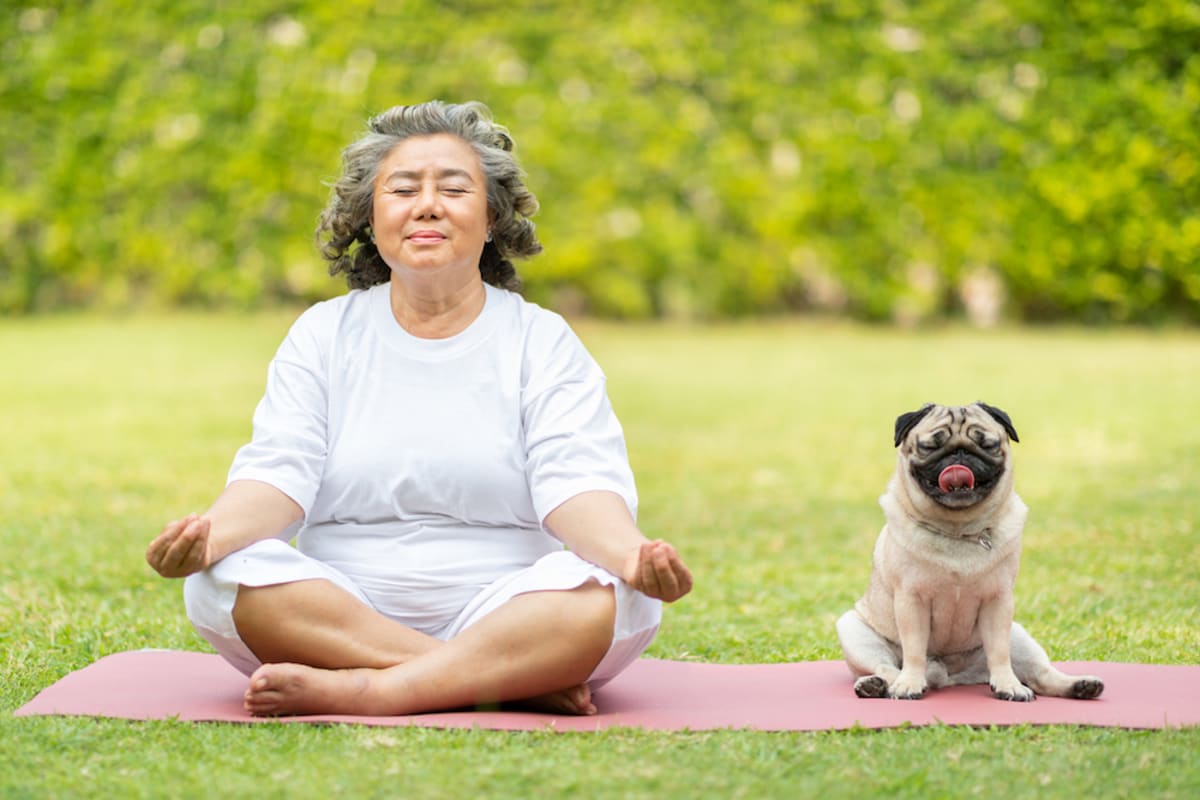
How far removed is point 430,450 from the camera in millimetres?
3469

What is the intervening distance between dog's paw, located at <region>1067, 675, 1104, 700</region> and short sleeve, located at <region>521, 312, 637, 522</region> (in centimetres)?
106

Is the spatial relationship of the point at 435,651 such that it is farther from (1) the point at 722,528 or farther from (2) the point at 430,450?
(1) the point at 722,528

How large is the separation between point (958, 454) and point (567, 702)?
1010mm

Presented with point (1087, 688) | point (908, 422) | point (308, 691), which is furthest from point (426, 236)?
point (1087, 688)

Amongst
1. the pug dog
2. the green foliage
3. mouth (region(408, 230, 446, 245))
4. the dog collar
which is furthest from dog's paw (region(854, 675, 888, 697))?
the green foliage

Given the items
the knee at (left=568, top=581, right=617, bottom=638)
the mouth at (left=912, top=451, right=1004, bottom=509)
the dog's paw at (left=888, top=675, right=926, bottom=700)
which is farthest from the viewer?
the dog's paw at (left=888, top=675, right=926, bottom=700)

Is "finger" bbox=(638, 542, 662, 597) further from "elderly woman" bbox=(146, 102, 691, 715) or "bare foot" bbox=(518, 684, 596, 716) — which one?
"bare foot" bbox=(518, 684, 596, 716)

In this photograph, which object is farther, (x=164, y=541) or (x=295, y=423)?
(x=295, y=423)

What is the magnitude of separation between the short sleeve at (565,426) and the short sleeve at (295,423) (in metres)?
0.48

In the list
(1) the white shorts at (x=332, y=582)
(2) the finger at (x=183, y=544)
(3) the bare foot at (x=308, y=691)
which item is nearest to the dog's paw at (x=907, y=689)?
(1) the white shorts at (x=332, y=582)

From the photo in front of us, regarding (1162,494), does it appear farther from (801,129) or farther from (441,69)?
(441,69)

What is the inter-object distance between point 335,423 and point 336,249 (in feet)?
1.67

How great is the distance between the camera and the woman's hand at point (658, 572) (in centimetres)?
307

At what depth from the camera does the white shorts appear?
126 inches
